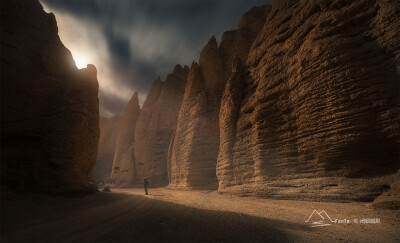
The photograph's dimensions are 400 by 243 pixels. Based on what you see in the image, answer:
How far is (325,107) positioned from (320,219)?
180 inches

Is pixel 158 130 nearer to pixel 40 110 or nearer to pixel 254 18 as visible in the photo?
pixel 254 18

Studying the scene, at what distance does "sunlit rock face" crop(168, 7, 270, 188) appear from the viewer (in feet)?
54.6

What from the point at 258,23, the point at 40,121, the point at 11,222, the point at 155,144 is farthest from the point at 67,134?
the point at 155,144

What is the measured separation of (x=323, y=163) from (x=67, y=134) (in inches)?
461

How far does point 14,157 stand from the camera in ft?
22.7

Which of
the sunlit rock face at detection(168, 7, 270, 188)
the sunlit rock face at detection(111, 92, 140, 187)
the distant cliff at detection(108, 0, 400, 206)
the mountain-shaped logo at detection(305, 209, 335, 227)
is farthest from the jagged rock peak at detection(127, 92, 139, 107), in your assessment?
the mountain-shaped logo at detection(305, 209, 335, 227)

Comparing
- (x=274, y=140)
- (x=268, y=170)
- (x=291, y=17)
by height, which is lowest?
(x=268, y=170)

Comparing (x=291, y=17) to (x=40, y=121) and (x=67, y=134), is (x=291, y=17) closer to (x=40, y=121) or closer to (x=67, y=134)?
(x=67, y=134)

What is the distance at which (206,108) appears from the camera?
18.6 metres

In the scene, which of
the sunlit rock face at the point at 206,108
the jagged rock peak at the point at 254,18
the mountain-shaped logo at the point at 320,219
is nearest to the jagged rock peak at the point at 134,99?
the sunlit rock face at the point at 206,108

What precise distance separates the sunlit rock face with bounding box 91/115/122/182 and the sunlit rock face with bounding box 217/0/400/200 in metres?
42.7

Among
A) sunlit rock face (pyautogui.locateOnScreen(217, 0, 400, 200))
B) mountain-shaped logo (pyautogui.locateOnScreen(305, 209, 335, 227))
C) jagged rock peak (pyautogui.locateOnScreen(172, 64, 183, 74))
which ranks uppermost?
jagged rock peak (pyautogui.locateOnScreen(172, 64, 183, 74))

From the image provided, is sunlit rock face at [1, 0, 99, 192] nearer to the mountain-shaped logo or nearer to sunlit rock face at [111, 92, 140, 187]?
the mountain-shaped logo

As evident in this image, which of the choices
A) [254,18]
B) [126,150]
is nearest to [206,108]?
[254,18]
